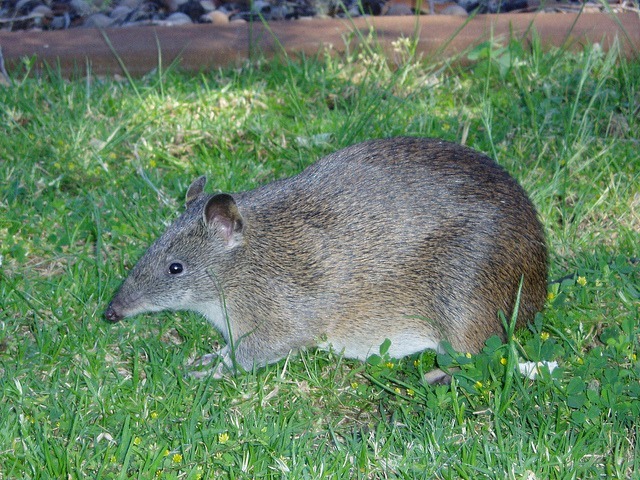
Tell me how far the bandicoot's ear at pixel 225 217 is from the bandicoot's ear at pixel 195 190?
12.6 inches

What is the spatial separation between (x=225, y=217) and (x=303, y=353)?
0.72m

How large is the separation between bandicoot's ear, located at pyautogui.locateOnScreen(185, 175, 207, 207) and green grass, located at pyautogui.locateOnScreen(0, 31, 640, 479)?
0.57 meters

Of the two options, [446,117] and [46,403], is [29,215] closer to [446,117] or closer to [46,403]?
[46,403]

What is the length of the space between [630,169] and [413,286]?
1974 millimetres

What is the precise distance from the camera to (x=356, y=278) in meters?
4.00

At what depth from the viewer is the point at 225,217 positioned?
159 inches

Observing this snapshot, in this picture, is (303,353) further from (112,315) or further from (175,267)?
(112,315)

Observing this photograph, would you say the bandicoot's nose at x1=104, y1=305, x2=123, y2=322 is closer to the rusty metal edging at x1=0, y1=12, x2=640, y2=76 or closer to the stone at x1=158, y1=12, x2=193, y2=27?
the rusty metal edging at x1=0, y1=12, x2=640, y2=76

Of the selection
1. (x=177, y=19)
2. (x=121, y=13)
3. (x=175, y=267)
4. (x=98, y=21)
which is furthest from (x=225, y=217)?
(x=121, y=13)

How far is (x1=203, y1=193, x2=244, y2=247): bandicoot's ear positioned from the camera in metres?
3.95

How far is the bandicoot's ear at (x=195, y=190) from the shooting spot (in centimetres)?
433

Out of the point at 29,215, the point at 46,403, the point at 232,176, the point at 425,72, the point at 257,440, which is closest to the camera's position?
the point at 257,440

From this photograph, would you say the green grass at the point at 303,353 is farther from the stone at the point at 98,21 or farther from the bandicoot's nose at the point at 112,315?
the stone at the point at 98,21

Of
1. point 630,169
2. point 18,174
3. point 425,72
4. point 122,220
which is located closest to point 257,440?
point 122,220
